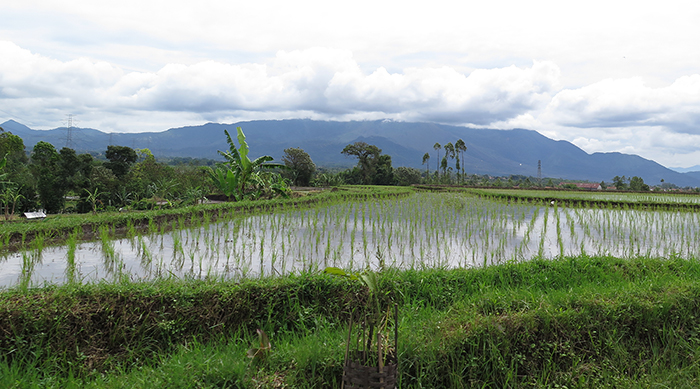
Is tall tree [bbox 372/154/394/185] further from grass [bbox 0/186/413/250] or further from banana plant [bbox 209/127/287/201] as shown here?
grass [bbox 0/186/413/250]

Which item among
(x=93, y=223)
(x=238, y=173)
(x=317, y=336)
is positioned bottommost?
(x=317, y=336)

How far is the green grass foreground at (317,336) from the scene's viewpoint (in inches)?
93.7

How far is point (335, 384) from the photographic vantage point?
2.29 metres

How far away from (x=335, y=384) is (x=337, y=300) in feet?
3.46

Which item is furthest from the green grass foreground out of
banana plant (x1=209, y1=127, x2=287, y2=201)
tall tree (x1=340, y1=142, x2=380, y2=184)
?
tall tree (x1=340, y1=142, x2=380, y2=184)

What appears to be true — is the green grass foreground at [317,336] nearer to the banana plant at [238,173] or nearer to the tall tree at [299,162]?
the banana plant at [238,173]

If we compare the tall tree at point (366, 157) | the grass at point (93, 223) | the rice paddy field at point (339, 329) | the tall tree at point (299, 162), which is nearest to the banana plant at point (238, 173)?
the grass at point (93, 223)

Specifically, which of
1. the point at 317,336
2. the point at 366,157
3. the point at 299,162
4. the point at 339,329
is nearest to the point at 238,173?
the point at 339,329

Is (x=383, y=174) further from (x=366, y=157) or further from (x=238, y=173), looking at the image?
(x=238, y=173)

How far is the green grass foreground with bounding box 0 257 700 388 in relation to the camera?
2.38 m

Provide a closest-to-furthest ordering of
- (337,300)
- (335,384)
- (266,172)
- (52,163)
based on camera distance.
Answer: (335,384) < (337,300) < (266,172) < (52,163)

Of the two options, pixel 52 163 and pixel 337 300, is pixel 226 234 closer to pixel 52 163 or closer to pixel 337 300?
pixel 337 300

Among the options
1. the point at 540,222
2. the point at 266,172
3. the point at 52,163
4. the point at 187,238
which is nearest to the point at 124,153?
the point at 52,163

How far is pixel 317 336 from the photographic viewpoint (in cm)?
271
